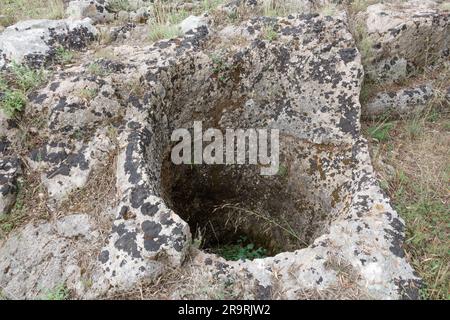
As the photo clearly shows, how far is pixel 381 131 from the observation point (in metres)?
4.50

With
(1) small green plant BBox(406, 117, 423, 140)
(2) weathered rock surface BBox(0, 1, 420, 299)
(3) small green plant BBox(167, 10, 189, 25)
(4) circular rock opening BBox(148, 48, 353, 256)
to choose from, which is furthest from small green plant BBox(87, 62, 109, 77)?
(1) small green plant BBox(406, 117, 423, 140)

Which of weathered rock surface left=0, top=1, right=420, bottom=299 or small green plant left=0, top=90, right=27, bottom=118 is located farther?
small green plant left=0, top=90, right=27, bottom=118

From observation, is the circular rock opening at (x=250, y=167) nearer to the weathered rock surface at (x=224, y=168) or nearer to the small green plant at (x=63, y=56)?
the weathered rock surface at (x=224, y=168)

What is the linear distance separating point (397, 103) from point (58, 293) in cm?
428

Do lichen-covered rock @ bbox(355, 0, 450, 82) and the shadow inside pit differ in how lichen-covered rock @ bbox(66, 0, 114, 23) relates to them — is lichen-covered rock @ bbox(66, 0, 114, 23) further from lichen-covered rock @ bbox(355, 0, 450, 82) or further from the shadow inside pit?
lichen-covered rock @ bbox(355, 0, 450, 82)

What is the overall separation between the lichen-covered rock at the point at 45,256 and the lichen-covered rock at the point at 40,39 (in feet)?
6.08

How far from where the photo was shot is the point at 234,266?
124 inches

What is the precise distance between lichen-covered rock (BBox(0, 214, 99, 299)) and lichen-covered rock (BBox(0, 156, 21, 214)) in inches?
11.2

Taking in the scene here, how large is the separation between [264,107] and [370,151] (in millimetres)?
1309

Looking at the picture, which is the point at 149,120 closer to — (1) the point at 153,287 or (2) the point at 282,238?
(1) the point at 153,287

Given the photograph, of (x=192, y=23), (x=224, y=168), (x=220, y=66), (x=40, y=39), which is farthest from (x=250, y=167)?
(x=40, y=39)

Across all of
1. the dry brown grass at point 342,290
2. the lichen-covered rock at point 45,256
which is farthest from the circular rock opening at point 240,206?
the dry brown grass at point 342,290

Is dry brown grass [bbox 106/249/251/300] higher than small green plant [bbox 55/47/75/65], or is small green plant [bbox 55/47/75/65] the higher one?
small green plant [bbox 55/47/75/65]

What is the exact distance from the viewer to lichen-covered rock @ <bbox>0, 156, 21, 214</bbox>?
3.53 m
